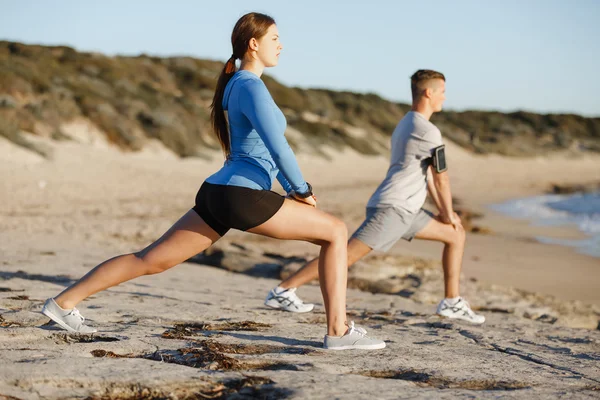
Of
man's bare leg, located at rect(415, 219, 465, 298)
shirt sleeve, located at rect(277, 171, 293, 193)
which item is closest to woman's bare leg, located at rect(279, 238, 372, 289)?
man's bare leg, located at rect(415, 219, 465, 298)

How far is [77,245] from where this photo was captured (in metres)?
8.50

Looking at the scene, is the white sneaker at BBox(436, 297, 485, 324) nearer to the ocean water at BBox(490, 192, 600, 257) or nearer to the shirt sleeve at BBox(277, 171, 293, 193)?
the shirt sleeve at BBox(277, 171, 293, 193)

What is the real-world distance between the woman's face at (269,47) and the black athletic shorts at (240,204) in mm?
657

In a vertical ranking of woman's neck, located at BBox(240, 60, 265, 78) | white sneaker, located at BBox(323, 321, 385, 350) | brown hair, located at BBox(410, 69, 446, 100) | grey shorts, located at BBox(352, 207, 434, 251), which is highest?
brown hair, located at BBox(410, 69, 446, 100)

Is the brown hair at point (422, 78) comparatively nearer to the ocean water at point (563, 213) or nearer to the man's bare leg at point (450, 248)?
the man's bare leg at point (450, 248)

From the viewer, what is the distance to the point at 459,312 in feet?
17.2

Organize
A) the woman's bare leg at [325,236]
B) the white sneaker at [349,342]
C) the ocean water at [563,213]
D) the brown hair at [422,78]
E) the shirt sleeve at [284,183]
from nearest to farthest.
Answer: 1. the woman's bare leg at [325,236]
2. the white sneaker at [349,342]
3. the shirt sleeve at [284,183]
4. the brown hair at [422,78]
5. the ocean water at [563,213]

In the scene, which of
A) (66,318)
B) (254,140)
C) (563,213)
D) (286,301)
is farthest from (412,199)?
(563,213)

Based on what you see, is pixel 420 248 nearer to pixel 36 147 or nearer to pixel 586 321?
pixel 586 321

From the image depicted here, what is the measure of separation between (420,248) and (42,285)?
578 centimetres

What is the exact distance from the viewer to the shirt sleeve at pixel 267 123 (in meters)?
3.35

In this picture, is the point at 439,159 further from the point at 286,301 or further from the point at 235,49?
the point at 235,49

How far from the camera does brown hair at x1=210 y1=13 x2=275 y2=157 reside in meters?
3.58

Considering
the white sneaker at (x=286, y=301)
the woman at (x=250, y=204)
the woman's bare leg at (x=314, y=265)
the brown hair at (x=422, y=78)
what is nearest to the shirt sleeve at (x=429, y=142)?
the brown hair at (x=422, y=78)
